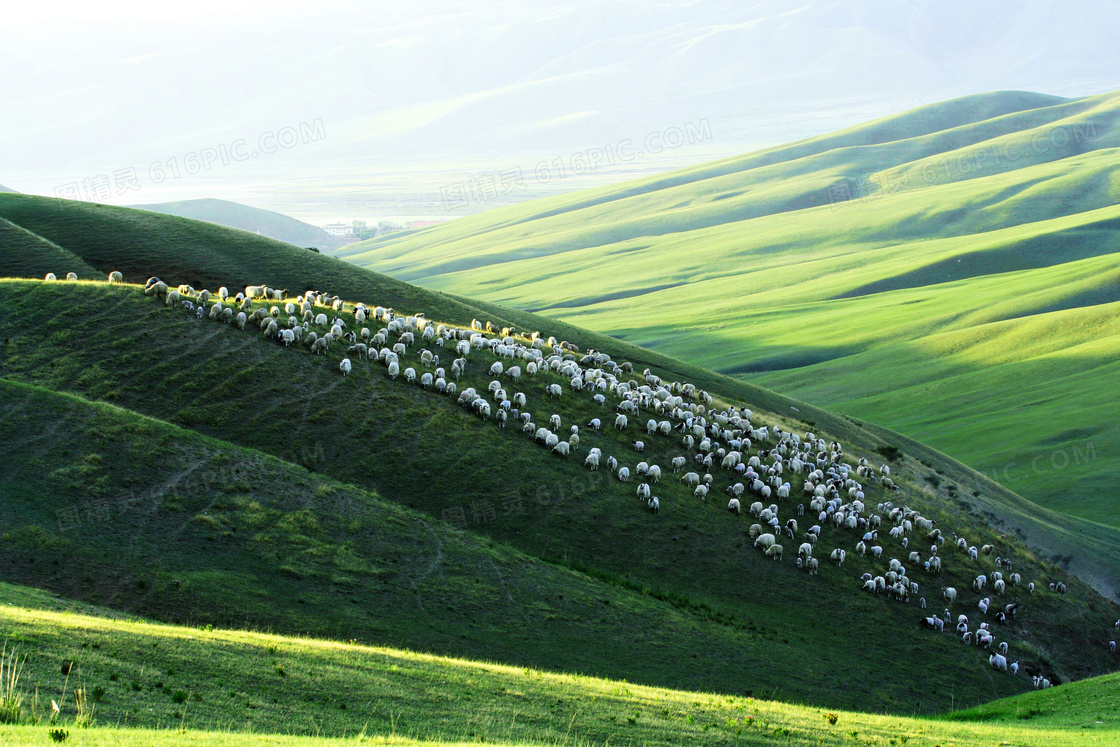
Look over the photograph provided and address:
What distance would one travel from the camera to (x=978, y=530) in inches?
2264

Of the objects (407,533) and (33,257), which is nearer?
(407,533)

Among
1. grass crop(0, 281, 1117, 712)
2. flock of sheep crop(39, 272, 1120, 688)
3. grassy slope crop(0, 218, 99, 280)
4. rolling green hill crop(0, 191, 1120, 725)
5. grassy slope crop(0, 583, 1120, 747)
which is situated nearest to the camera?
grassy slope crop(0, 583, 1120, 747)

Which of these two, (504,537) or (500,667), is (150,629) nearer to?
(500,667)

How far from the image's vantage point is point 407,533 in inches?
1457

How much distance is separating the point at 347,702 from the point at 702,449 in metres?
35.5

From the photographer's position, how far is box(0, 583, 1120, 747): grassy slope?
16625 mm

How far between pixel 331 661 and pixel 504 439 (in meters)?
25.4

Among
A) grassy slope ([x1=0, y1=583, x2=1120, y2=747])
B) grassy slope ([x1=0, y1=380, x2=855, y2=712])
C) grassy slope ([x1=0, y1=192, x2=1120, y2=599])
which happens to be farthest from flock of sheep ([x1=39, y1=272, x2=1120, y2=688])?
grassy slope ([x1=0, y1=583, x2=1120, y2=747])

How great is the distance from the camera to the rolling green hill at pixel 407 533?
101ft


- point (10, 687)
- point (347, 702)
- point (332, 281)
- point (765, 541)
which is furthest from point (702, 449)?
point (10, 687)

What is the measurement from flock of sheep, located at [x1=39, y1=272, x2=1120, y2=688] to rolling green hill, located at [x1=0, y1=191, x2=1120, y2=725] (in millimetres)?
780

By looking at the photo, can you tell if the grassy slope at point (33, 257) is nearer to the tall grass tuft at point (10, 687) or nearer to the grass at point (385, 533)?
the grass at point (385, 533)

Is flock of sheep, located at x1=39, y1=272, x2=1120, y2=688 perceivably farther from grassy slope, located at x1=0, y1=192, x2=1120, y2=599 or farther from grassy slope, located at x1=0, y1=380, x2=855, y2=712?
grassy slope, located at x1=0, y1=192, x2=1120, y2=599

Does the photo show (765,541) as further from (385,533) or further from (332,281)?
(332,281)
